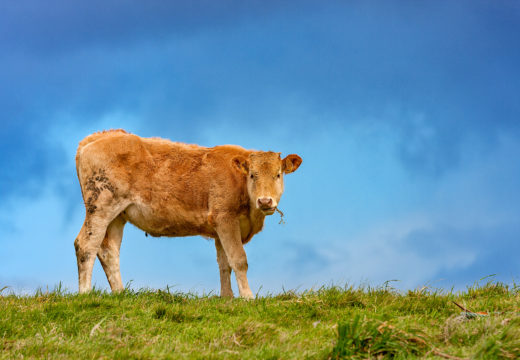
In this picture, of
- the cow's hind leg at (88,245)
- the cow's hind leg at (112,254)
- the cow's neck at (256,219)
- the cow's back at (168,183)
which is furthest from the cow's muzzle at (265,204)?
the cow's hind leg at (112,254)

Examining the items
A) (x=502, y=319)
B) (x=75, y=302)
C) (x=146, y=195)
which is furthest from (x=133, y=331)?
(x=146, y=195)

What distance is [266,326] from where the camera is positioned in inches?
264

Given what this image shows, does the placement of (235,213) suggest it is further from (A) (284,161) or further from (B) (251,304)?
(B) (251,304)

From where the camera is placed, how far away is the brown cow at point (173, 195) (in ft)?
36.9

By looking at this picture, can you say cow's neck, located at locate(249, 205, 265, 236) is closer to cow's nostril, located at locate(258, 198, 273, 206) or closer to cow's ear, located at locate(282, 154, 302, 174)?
cow's nostril, located at locate(258, 198, 273, 206)

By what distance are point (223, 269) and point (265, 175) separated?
8.44 ft

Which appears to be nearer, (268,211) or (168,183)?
(268,211)

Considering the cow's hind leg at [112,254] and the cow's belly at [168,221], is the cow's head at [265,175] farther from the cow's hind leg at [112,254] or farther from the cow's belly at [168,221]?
the cow's hind leg at [112,254]

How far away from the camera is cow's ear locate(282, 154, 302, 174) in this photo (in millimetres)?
11500

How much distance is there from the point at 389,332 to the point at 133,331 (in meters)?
3.17

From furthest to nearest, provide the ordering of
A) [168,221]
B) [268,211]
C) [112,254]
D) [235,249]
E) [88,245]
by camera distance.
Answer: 1. [112,254]
2. [168,221]
3. [88,245]
4. [235,249]
5. [268,211]

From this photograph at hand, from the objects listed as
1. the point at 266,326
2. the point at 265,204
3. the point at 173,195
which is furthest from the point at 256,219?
the point at 266,326

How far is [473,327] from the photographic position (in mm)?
6047

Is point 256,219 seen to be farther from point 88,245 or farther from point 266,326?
point 266,326
